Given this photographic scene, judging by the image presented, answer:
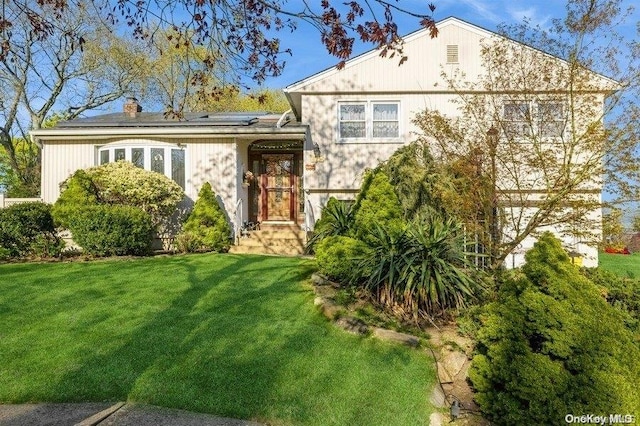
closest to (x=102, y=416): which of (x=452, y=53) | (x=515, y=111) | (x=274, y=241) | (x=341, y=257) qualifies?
(x=341, y=257)

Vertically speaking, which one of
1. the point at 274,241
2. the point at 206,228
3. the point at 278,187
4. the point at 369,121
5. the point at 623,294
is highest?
the point at 369,121

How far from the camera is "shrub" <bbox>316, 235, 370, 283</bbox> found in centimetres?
674

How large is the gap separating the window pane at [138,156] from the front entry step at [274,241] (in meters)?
3.94

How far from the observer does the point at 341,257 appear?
6836 millimetres

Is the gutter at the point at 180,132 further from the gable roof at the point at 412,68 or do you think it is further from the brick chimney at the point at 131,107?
the brick chimney at the point at 131,107

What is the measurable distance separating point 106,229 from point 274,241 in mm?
4434

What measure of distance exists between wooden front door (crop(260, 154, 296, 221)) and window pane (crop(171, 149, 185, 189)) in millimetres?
2887

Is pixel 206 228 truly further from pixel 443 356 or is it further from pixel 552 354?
pixel 552 354

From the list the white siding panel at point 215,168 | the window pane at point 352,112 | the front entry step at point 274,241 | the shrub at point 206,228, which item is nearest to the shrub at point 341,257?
the front entry step at point 274,241

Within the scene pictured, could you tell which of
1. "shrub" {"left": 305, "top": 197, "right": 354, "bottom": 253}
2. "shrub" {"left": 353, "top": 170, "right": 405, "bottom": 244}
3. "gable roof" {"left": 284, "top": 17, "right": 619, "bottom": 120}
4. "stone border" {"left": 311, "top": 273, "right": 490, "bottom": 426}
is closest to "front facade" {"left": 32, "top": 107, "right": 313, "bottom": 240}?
"gable roof" {"left": 284, "top": 17, "right": 619, "bottom": 120}

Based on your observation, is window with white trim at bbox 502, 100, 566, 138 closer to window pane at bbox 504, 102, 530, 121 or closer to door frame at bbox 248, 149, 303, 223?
window pane at bbox 504, 102, 530, 121

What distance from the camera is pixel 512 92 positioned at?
910cm

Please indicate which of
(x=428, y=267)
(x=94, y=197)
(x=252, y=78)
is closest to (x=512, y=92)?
(x=428, y=267)

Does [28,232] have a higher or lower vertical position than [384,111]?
lower
